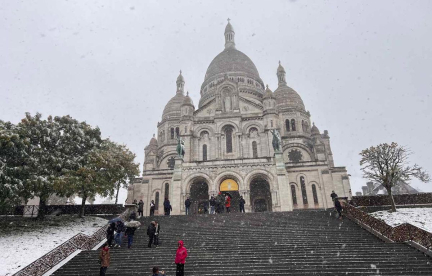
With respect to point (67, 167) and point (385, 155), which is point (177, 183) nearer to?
point (67, 167)

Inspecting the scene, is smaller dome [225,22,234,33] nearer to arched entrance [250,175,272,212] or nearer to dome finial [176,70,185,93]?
dome finial [176,70,185,93]

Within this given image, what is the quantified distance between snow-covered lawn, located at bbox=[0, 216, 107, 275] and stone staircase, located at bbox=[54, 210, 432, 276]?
303 centimetres

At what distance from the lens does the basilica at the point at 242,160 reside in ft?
92.0

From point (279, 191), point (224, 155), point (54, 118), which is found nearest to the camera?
point (54, 118)

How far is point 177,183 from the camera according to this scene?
2817cm

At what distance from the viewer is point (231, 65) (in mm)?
50906

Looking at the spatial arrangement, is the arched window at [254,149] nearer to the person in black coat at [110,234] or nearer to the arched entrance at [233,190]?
the arched entrance at [233,190]

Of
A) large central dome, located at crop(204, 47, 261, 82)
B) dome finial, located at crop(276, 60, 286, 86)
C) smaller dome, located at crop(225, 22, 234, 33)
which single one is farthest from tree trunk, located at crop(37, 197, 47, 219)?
smaller dome, located at crop(225, 22, 234, 33)

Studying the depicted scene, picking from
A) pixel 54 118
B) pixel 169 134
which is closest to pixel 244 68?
pixel 169 134

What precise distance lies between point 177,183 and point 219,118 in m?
9.55

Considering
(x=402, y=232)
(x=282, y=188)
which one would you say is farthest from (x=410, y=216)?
(x=282, y=188)

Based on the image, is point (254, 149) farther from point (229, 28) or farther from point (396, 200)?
point (229, 28)

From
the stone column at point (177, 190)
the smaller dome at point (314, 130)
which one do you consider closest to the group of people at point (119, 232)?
the stone column at point (177, 190)

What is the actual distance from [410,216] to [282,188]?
33.2ft
